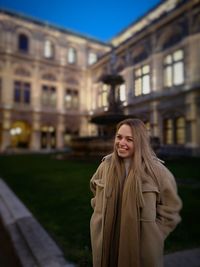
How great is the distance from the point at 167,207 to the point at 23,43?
29273mm

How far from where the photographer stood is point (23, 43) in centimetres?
2684

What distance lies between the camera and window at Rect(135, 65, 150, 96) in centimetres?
208

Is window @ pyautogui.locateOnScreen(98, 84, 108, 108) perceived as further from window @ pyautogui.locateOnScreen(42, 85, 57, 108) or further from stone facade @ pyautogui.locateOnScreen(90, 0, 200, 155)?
window @ pyautogui.locateOnScreen(42, 85, 57, 108)

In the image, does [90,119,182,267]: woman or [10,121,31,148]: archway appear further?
[10,121,31,148]: archway

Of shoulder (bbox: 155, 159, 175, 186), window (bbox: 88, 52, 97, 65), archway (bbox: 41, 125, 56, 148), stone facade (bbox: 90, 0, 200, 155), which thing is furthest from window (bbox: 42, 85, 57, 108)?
shoulder (bbox: 155, 159, 175, 186)

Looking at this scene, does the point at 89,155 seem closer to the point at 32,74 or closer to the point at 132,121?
the point at 132,121

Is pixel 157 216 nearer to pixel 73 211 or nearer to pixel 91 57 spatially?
pixel 73 211

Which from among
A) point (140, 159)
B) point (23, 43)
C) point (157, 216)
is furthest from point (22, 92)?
point (157, 216)

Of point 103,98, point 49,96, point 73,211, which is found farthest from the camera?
point 49,96

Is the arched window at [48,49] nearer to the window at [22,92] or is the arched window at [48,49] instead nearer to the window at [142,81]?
the window at [22,92]

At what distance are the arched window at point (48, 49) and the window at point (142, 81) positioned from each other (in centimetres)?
2826

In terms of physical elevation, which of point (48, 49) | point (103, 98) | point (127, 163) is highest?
point (48, 49)

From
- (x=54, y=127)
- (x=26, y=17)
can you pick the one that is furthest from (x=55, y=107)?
(x=26, y=17)

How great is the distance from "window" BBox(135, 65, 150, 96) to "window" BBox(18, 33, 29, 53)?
90.8ft
